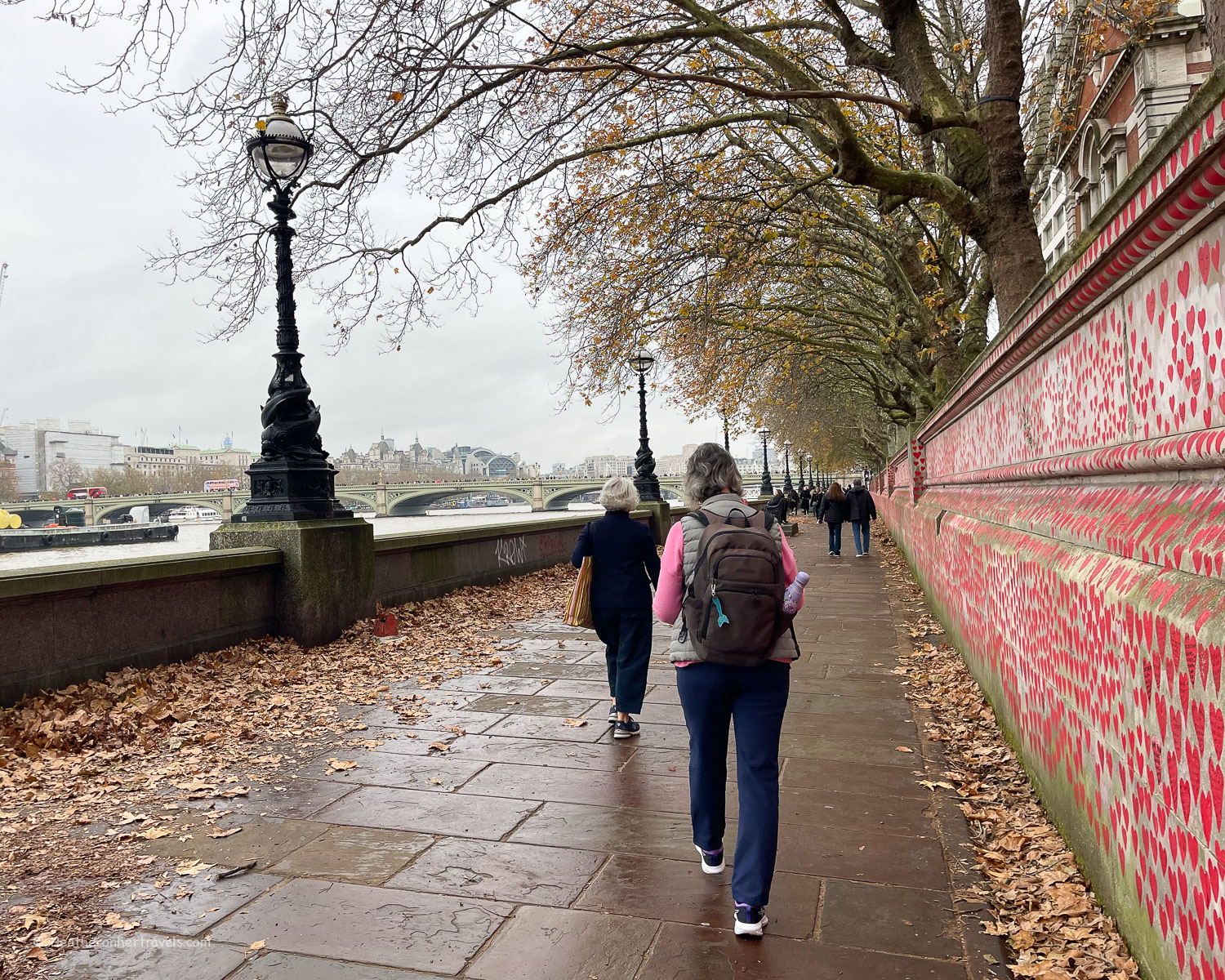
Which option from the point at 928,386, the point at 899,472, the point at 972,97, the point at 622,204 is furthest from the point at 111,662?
the point at 899,472

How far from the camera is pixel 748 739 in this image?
3201 millimetres

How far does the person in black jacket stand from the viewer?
574 centimetres

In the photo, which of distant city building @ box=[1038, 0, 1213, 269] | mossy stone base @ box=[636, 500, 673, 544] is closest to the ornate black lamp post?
mossy stone base @ box=[636, 500, 673, 544]

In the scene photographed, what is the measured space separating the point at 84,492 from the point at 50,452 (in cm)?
1774

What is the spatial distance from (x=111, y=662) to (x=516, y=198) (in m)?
7.45

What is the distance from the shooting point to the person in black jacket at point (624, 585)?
18.8ft

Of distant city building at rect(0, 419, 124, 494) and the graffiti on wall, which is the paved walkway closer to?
the graffiti on wall

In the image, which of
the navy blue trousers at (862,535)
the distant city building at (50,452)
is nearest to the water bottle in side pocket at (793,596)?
the navy blue trousers at (862,535)

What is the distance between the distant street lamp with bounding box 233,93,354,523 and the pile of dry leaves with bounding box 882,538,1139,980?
6.34 meters

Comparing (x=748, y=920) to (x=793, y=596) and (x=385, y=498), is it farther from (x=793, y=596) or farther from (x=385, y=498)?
(x=385, y=498)

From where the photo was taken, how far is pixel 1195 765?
7.09 feet

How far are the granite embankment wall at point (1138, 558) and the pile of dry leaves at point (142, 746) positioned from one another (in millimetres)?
3527

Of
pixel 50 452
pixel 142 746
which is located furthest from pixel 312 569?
pixel 50 452

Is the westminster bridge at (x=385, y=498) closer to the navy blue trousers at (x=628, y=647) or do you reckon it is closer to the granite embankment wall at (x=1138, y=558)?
the navy blue trousers at (x=628, y=647)
